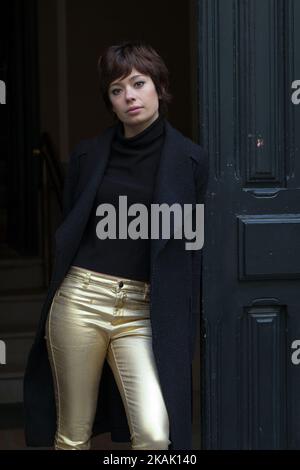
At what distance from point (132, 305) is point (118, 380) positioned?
0.27 metres

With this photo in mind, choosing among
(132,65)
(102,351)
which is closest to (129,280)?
(102,351)

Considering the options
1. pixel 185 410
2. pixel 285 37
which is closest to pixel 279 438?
pixel 185 410

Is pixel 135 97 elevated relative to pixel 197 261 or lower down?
elevated

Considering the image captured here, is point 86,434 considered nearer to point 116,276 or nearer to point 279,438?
point 116,276

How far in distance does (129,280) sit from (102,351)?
0.27 m

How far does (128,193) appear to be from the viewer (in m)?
3.13

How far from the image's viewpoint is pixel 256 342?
3.67 meters

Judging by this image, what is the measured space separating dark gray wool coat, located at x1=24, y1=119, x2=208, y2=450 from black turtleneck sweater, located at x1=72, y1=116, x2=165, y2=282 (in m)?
0.04

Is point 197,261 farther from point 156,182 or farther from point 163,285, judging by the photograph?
point 156,182

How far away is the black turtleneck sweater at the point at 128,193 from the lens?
3127 mm

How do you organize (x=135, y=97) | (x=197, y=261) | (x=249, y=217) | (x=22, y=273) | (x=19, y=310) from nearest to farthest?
(x=135, y=97) → (x=197, y=261) → (x=249, y=217) → (x=19, y=310) → (x=22, y=273)

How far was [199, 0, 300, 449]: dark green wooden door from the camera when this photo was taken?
3.59 metres

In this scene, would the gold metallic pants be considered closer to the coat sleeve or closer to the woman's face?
the coat sleeve

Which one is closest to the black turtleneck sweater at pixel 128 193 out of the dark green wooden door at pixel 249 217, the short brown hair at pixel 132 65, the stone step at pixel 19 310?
the short brown hair at pixel 132 65
